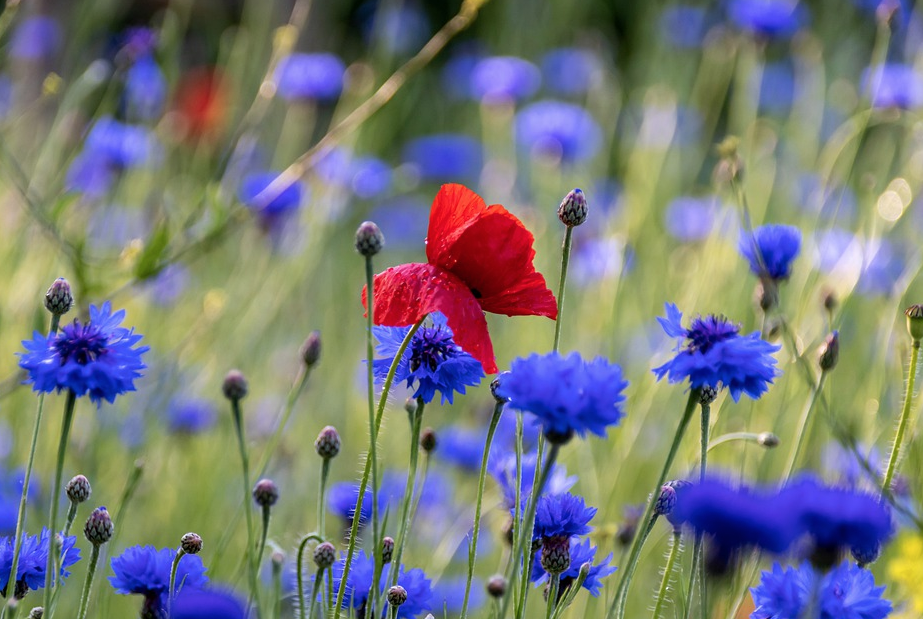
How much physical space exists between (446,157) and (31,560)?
2296 millimetres

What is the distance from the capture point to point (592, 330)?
195cm

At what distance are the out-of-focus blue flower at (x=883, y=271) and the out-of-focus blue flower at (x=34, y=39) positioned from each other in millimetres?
1626

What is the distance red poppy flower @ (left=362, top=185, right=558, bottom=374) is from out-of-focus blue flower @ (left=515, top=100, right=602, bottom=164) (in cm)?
164

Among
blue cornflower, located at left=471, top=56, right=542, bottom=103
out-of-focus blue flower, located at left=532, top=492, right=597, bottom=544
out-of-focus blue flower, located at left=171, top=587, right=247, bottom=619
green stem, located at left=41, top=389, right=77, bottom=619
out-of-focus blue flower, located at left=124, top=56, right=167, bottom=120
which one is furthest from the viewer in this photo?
blue cornflower, located at left=471, top=56, right=542, bottom=103

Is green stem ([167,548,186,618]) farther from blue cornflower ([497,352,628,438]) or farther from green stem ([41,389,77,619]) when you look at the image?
blue cornflower ([497,352,628,438])

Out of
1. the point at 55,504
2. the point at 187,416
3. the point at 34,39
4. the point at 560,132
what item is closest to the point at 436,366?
the point at 55,504

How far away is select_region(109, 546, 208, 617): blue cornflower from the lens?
74cm

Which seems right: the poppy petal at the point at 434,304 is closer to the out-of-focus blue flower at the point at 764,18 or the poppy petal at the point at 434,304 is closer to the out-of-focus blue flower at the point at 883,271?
the out-of-focus blue flower at the point at 883,271

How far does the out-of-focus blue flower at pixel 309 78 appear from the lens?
2225 mm

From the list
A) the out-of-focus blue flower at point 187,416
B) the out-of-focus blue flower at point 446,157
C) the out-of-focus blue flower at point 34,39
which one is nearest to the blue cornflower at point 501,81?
the out-of-focus blue flower at point 446,157

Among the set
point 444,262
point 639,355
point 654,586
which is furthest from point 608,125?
point 444,262

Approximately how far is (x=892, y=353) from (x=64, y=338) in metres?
1.33

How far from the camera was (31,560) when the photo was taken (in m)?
0.76

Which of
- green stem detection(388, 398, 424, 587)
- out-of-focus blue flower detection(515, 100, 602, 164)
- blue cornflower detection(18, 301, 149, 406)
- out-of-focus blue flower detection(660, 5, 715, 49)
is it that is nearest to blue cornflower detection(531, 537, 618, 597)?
green stem detection(388, 398, 424, 587)
